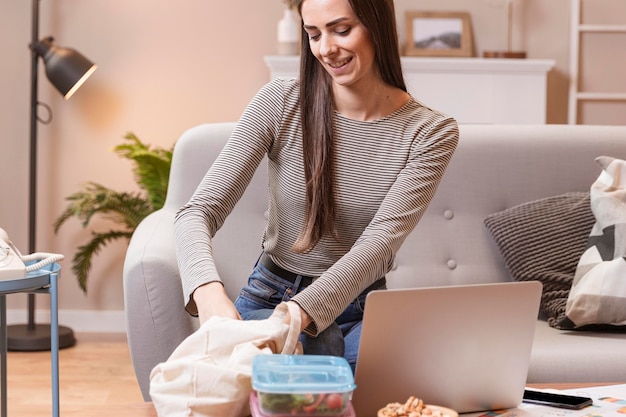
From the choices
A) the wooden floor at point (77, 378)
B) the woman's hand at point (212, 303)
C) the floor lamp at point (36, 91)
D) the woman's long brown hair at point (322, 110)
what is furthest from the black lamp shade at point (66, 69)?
the woman's hand at point (212, 303)

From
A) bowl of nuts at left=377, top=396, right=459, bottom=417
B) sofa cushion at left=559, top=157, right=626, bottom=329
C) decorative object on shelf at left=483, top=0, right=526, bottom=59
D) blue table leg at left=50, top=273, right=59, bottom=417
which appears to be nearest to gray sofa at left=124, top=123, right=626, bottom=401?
sofa cushion at left=559, top=157, right=626, bottom=329

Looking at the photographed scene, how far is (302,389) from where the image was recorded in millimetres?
943

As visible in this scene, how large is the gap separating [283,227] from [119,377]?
1870mm

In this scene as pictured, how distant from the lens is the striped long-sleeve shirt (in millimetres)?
1632

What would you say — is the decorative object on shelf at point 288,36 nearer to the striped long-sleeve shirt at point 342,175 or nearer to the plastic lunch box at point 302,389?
the striped long-sleeve shirt at point 342,175

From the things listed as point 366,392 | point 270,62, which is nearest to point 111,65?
point 270,62

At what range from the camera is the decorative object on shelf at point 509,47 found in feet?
13.6

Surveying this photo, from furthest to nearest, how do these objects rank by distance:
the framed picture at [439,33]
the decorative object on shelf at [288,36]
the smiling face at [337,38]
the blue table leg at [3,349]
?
the framed picture at [439,33], the decorative object on shelf at [288,36], the blue table leg at [3,349], the smiling face at [337,38]

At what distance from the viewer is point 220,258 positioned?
2.41m

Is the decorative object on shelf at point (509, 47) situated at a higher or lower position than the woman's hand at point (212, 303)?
higher

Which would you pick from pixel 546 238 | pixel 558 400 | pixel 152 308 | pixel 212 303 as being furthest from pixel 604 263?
pixel 212 303

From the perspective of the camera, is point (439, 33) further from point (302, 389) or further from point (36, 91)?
point (302, 389)

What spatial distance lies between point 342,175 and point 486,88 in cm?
255

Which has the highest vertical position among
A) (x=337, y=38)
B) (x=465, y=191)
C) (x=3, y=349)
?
(x=337, y=38)
